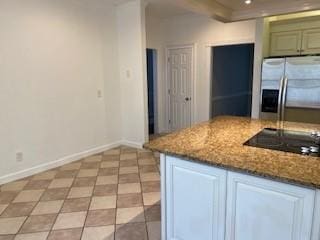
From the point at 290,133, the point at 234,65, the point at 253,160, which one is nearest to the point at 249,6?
the point at 290,133

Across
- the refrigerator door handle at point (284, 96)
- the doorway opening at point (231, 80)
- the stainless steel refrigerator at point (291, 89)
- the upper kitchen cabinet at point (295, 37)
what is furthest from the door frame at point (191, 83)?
the refrigerator door handle at point (284, 96)

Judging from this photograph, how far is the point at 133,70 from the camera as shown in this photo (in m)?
4.70

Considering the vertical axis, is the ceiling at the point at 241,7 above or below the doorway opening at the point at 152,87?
above

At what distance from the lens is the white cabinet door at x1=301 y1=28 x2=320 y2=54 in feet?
13.1

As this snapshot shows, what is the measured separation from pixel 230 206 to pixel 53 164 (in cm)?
315

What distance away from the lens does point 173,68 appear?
19.6 feet

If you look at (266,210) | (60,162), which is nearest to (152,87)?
(60,162)

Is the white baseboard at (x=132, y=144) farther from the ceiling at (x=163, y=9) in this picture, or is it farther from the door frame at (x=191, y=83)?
the ceiling at (x=163, y=9)

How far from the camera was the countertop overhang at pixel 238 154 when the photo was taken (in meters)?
1.40

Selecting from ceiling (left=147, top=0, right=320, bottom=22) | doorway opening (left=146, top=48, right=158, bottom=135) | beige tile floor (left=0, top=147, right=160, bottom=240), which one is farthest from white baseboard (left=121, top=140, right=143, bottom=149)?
ceiling (left=147, top=0, right=320, bottom=22)

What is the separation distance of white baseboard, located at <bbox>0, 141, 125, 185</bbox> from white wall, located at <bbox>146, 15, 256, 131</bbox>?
1959mm

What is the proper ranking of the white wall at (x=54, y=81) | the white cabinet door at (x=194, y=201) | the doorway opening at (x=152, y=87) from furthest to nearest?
the doorway opening at (x=152, y=87) < the white wall at (x=54, y=81) < the white cabinet door at (x=194, y=201)

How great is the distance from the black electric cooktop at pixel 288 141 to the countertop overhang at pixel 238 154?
82mm

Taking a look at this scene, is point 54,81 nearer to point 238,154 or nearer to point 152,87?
point 152,87
